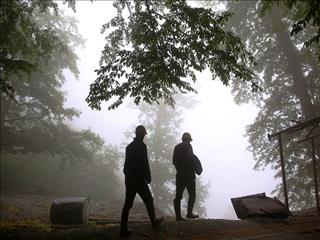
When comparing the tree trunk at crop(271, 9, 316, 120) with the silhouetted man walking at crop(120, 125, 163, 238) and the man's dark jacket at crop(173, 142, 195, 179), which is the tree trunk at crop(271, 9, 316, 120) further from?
the silhouetted man walking at crop(120, 125, 163, 238)

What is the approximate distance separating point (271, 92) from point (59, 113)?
13753mm

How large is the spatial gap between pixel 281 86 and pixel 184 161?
1424 cm

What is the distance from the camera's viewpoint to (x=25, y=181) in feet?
79.0

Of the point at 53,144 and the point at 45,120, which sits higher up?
the point at 45,120

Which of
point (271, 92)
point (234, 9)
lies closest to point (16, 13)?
point (234, 9)

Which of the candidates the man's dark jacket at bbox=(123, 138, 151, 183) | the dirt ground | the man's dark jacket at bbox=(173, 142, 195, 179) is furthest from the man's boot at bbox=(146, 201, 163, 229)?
the man's dark jacket at bbox=(173, 142, 195, 179)

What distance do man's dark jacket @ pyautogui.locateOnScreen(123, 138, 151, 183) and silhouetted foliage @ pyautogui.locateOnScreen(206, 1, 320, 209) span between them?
13.1 m

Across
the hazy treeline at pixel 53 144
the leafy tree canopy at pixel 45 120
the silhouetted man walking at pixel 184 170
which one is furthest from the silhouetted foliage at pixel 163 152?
the silhouetted man walking at pixel 184 170

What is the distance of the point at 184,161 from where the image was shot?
9070 millimetres

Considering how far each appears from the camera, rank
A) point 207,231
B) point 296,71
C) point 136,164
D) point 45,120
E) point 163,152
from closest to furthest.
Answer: point 136,164 → point 207,231 → point 296,71 → point 45,120 → point 163,152

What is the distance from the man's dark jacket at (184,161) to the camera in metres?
9.07

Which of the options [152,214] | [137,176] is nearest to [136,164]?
[137,176]

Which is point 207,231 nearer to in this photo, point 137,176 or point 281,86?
point 137,176

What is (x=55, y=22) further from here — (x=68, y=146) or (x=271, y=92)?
(x=271, y=92)
